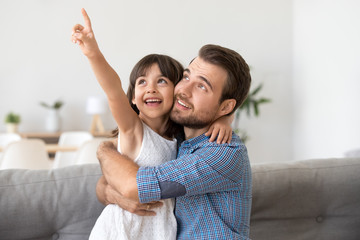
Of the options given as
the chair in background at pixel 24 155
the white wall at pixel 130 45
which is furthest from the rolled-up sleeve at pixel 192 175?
the white wall at pixel 130 45

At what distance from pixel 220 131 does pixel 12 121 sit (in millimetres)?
4957

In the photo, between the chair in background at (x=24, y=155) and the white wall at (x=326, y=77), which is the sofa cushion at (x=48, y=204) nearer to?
the chair in background at (x=24, y=155)

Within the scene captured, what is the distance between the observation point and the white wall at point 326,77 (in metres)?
4.23

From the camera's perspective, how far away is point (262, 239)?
1.85m

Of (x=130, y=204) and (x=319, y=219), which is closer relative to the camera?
(x=130, y=204)

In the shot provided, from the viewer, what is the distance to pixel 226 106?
1.43 meters

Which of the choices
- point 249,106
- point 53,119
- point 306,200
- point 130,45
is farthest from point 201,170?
point 130,45

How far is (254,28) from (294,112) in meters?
1.49

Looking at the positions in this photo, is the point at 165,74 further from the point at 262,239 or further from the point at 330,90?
the point at 330,90

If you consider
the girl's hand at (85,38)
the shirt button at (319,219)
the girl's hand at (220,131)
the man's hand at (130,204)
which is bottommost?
the shirt button at (319,219)

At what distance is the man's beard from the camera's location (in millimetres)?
1353

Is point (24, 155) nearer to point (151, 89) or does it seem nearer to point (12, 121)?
point (151, 89)

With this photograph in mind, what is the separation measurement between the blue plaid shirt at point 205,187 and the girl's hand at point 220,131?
0.02m

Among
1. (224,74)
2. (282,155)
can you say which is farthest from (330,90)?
(224,74)
